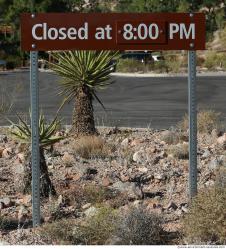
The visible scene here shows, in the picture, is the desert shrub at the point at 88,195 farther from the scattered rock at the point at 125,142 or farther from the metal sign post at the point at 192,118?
the scattered rock at the point at 125,142

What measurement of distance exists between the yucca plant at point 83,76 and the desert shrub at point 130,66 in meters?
32.7

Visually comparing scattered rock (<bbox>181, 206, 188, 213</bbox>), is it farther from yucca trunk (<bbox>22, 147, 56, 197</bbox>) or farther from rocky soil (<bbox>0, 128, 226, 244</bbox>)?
yucca trunk (<bbox>22, 147, 56, 197</bbox>)

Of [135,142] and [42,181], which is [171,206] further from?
[135,142]

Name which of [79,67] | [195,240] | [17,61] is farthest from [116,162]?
[17,61]

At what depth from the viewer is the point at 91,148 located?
42.9ft

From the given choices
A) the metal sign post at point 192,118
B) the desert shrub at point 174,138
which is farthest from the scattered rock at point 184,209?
the desert shrub at point 174,138

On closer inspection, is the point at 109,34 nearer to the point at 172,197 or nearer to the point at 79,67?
the point at 172,197

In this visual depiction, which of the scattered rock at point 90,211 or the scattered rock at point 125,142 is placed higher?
the scattered rock at point 125,142

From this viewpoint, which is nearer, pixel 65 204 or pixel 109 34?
pixel 109 34

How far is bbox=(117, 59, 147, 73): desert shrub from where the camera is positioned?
156 ft

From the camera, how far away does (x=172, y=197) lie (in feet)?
31.7

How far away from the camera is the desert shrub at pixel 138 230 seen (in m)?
7.23

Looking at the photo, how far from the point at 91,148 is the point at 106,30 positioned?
5.30m

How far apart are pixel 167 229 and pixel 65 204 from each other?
1812 millimetres
